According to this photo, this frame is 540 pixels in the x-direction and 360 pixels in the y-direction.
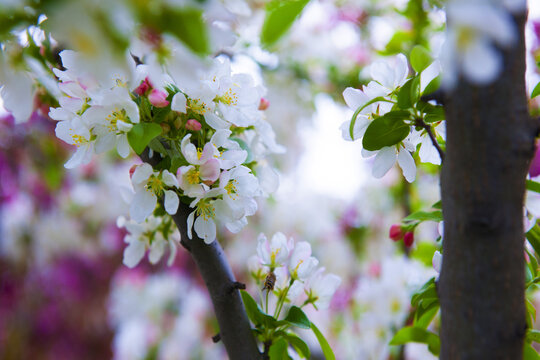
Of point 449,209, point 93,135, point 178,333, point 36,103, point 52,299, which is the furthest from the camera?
point 52,299

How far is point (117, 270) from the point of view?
Result: 2615 millimetres

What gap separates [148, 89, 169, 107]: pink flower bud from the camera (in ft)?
1.40

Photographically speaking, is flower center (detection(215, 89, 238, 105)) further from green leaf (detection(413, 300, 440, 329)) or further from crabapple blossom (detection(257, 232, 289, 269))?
green leaf (detection(413, 300, 440, 329))

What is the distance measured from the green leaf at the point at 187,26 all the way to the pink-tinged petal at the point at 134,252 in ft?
1.30

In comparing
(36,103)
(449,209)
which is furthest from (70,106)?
(449,209)


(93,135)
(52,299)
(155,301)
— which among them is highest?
(93,135)

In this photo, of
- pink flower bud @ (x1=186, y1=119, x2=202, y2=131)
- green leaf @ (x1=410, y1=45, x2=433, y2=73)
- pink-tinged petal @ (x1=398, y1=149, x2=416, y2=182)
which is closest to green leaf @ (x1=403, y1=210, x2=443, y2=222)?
pink-tinged petal @ (x1=398, y1=149, x2=416, y2=182)

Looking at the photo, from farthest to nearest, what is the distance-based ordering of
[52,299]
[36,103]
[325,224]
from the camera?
[52,299]
[325,224]
[36,103]

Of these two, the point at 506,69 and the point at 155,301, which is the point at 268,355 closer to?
the point at 506,69

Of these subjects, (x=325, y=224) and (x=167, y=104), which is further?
(x=325, y=224)

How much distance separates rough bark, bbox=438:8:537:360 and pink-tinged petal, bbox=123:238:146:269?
1.25 ft

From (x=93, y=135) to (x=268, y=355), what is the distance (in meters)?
0.29

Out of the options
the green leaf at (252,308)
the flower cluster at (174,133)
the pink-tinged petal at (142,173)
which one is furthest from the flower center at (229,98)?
the green leaf at (252,308)

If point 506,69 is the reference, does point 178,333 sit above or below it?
below
